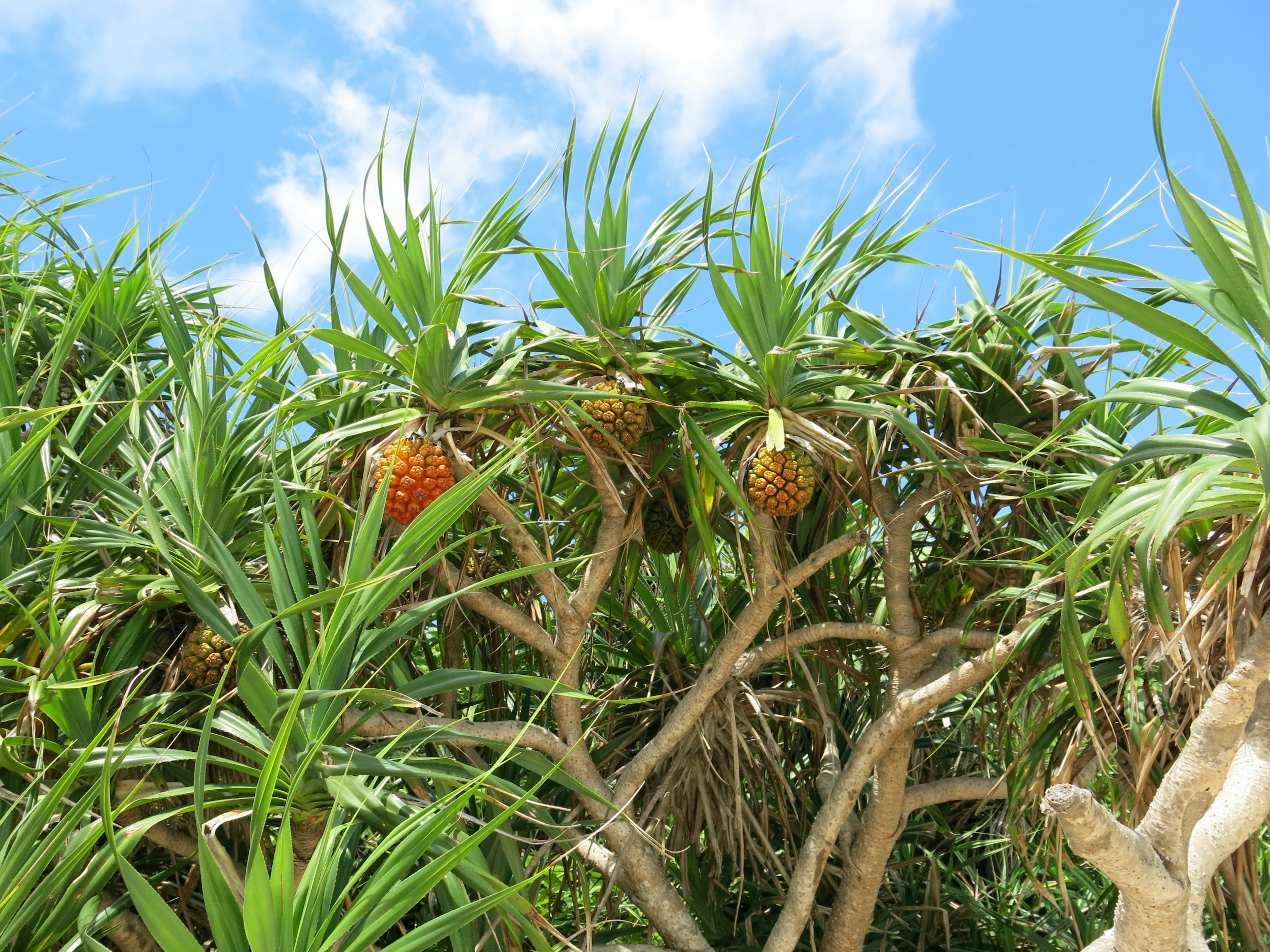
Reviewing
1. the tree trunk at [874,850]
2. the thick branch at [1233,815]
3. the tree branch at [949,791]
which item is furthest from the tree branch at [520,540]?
the thick branch at [1233,815]

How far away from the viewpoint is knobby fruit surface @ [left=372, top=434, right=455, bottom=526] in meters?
1.78

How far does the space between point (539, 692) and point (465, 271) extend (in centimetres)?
120

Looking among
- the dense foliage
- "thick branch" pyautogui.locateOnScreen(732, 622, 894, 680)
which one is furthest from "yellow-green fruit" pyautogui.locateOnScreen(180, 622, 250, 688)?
"thick branch" pyautogui.locateOnScreen(732, 622, 894, 680)

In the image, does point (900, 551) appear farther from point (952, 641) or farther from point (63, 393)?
point (63, 393)

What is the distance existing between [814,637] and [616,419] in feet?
2.60

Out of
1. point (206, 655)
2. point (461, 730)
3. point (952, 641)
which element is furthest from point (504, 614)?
point (952, 641)

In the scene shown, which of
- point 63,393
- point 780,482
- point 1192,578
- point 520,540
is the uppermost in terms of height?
point 63,393

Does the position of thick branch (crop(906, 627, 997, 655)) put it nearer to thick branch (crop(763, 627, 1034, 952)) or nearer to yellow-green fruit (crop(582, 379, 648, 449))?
thick branch (crop(763, 627, 1034, 952))

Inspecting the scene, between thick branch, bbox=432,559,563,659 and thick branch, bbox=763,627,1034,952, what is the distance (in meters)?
0.72

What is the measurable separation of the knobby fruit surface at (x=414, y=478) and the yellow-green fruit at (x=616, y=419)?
12.6 inches

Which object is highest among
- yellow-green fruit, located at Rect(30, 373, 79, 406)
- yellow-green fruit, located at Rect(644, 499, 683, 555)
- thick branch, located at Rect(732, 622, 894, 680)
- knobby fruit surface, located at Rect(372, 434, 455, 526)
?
yellow-green fruit, located at Rect(30, 373, 79, 406)

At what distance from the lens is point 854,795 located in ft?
7.45

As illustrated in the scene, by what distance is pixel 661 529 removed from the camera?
94.3 inches

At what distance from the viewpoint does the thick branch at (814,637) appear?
7.80 feet
